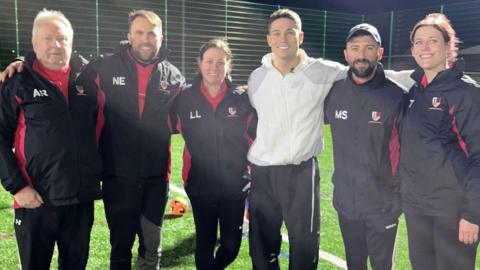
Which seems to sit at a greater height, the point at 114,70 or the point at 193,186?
the point at 114,70

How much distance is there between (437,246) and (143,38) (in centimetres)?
269

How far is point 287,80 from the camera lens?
145 inches

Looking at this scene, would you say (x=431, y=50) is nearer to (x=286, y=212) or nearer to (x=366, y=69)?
(x=366, y=69)

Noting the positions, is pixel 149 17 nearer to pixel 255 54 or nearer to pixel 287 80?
pixel 287 80

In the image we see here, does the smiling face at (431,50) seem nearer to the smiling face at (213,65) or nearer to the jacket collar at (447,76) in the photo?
the jacket collar at (447,76)

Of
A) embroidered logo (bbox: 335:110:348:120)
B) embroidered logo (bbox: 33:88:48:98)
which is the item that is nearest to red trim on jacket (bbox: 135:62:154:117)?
embroidered logo (bbox: 33:88:48:98)

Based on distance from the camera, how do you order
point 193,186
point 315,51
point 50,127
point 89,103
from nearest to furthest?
point 50,127 → point 89,103 → point 193,186 → point 315,51

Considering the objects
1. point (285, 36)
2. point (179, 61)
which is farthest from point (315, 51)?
point (285, 36)

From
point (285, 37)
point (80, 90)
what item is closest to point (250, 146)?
point (285, 37)

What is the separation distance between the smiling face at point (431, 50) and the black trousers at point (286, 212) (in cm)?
116

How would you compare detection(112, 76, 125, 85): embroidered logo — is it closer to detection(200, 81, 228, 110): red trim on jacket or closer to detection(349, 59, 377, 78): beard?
detection(200, 81, 228, 110): red trim on jacket

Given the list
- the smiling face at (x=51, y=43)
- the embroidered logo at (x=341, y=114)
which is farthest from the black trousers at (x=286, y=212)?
the smiling face at (x=51, y=43)

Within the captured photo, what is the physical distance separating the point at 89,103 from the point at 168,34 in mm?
15400

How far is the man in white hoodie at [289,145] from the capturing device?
3.65 metres
